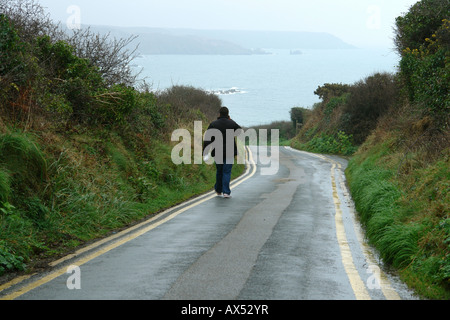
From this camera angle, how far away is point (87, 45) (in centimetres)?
1642

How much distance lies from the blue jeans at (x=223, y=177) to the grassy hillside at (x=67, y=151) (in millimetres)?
998

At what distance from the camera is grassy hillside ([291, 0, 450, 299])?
746 centimetres

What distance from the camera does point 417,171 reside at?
12.2 meters

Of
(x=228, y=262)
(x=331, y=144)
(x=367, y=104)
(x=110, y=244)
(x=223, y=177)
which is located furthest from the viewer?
(x=331, y=144)

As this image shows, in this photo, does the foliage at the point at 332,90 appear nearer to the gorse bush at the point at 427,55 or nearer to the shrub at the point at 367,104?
the shrub at the point at 367,104

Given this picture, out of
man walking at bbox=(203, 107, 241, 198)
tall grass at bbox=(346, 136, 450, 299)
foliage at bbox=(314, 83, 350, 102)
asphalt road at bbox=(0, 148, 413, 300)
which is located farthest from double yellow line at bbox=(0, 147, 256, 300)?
foliage at bbox=(314, 83, 350, 102)

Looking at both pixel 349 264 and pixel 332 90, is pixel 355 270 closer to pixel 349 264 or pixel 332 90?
pixel 349 264

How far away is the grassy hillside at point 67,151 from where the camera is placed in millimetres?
9102

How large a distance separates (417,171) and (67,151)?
725 cm

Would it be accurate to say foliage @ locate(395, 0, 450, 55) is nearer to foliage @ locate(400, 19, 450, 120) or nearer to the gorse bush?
the gorse bush

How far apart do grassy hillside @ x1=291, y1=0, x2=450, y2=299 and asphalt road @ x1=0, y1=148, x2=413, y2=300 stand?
39 centimetres

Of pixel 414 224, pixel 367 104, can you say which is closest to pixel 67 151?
pixel 414 224

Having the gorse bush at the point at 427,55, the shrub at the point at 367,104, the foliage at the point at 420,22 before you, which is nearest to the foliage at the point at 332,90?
the shrub at the point at 367,104

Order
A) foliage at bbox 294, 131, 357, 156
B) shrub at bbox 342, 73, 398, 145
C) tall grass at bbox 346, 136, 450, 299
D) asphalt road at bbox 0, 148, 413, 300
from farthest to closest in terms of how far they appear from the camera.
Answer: foliage at bbox 294, 131, 357, 156 < shrub at bbox 342, 73, 398, 145 < tall grass at bbox 346, 136, 450, 299 < asphalt road at bbox 0, 148, 413, 300
